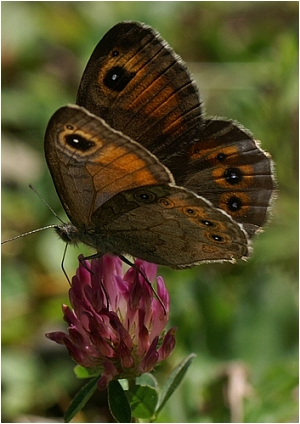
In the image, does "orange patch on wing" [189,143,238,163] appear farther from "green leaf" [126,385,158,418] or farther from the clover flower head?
"green leaf" [126,385,158,418]

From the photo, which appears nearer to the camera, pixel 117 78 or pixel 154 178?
pixel 154 178

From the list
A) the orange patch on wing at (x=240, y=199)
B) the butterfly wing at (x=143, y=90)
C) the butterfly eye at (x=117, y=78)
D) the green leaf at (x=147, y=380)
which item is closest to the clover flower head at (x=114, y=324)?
the green leaf at (x=147, y=380)

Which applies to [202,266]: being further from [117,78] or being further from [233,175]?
[117,78]

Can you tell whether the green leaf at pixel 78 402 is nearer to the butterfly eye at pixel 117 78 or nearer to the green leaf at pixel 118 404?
the green leaf at pixel 118 404

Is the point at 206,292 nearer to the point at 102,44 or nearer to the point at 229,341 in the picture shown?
the point at 229,341

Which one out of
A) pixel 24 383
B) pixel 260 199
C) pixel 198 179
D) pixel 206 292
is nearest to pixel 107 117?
pixel 198 179

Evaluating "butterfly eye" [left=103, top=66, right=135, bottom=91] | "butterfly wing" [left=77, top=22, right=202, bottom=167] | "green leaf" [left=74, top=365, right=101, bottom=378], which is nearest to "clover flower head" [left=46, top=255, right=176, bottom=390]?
"green leaf" [left=74, top=365, right=101, bottom=378]

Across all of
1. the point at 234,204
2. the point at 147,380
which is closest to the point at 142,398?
the point at 147,380
